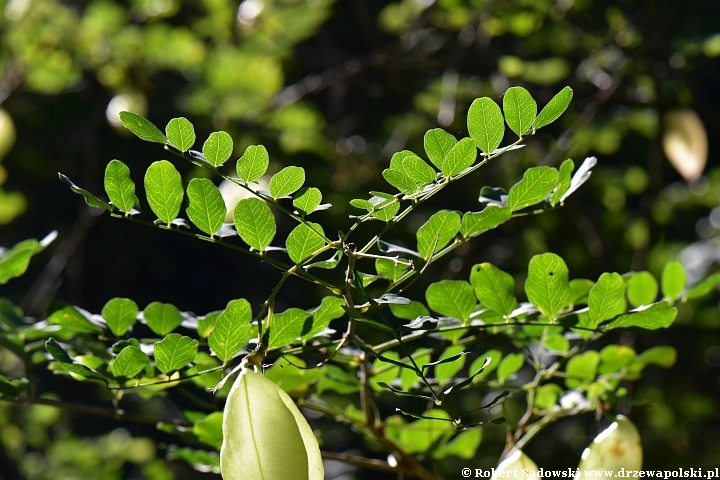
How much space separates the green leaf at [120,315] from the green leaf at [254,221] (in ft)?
0.48

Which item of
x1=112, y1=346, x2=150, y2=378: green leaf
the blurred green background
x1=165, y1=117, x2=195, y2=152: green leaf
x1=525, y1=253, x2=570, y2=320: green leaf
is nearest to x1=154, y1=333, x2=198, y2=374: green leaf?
x1=112, y1=346, x2=150, y2=378: green leaf

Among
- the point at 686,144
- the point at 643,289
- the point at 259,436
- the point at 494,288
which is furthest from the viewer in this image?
the point at 686,144

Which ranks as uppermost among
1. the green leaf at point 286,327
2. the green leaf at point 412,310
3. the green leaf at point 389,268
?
the green leaf at point 389,268

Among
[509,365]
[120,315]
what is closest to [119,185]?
[120,315]

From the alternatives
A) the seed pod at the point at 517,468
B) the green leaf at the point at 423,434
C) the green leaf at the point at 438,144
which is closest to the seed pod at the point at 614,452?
the seed pod at the point at 517,468

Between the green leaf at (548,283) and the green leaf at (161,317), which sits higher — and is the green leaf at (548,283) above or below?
above

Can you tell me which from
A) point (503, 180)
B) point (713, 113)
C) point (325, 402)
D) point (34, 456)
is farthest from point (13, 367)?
point (713, 113)

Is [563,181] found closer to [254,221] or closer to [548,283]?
[548,283]

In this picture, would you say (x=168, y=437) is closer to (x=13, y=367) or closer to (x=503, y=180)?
(x=13, y=367)

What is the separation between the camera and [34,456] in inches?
74.8

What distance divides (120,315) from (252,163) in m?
0.18

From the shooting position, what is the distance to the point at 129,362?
0.51m

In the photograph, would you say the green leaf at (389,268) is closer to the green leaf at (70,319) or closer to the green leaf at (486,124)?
the green leaf at (486,124)

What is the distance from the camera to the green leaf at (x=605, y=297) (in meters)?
0.52
